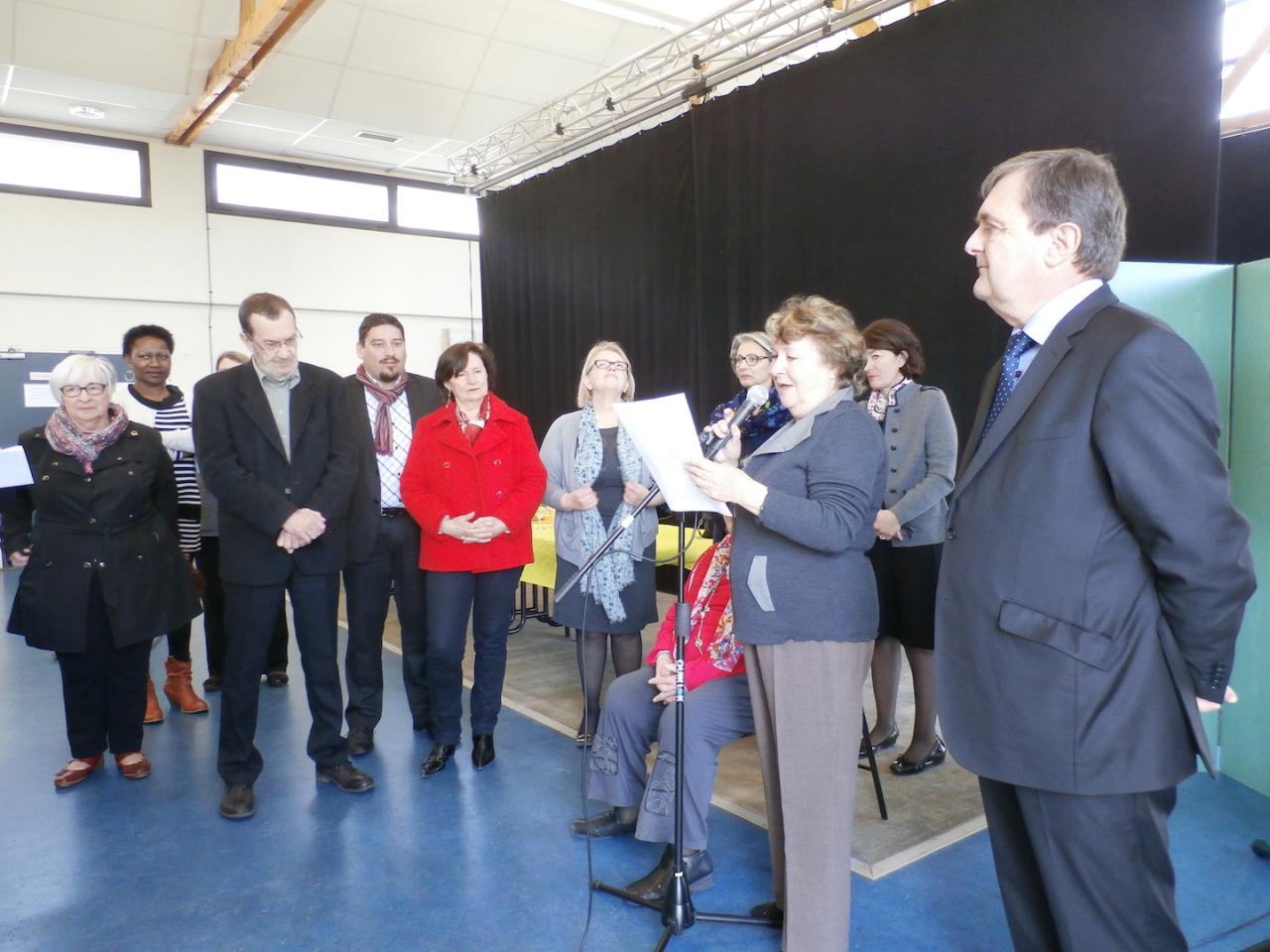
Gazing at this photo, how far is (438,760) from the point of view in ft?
9.86

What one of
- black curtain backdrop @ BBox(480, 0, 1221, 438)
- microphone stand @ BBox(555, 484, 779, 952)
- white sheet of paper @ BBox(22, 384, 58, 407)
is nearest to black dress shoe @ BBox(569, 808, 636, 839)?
microphone stand @ BBox(555, 484, 779, 952)

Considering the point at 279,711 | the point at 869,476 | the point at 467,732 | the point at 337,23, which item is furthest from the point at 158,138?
the point at 869,476

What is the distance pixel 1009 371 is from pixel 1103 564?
0.35 m

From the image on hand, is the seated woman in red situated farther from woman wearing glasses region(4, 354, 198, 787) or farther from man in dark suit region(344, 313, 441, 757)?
woman wearing glasses region(4, 354, 198, 787)

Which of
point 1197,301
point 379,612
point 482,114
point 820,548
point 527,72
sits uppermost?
point 527,72

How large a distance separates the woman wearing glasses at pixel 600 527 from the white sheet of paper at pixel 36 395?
280 inches

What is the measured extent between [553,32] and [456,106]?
1.34m

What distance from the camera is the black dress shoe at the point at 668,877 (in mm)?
2146

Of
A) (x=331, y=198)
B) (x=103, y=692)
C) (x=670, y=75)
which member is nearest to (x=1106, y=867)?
(x=103, y=692)

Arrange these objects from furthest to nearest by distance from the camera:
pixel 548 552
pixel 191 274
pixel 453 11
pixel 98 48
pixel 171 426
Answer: pixel 191 274
pixel 453 11
pixel 98 48
pixel 548 552
pixel 171 426

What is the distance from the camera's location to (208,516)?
3723mm

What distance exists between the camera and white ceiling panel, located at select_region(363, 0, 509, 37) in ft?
22.1

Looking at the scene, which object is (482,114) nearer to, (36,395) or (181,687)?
(36,395)

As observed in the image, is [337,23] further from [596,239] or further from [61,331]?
[61,331]
